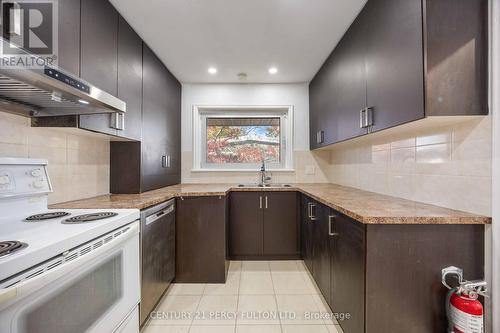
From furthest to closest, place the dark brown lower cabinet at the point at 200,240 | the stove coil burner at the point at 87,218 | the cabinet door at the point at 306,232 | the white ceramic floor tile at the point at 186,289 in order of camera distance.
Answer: the cabinet door at the point at 306,232 < the dark brown lower cabinet at the point at 200,240 < the white ceramic floor tile at the point at 186,289 < the stove coil burner at the point at 87,218

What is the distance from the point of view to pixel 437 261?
105 cm

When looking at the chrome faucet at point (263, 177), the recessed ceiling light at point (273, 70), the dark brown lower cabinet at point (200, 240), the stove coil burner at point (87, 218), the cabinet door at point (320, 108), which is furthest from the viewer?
the chrome faucet at point (263, 177)

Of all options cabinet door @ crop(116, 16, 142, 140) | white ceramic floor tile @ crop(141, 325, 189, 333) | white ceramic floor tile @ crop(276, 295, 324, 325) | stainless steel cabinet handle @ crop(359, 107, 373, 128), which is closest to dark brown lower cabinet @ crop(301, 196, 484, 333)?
white ceramic floor tile @ crop(276, 295, 324, 325)

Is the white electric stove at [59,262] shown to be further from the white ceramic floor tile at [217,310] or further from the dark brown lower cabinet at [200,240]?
the dark brown lower cabinet at [200,240]

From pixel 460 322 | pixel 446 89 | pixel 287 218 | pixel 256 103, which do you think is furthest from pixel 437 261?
pixel 256 103

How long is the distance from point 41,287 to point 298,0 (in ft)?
6.54

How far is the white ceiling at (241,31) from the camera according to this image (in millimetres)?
1551

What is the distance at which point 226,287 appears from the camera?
199 cm

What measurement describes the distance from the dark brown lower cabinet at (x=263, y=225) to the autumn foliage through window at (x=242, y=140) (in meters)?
0.72

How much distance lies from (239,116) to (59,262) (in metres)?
2.57

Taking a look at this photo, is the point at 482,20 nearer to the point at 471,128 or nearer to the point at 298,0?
the point at 471,128

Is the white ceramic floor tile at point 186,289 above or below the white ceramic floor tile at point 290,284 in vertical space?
below

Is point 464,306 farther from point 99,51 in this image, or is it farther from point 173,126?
point 173,126

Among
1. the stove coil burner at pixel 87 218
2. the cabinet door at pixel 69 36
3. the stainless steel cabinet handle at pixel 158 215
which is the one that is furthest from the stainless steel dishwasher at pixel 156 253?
the cabinet door at pixel 69 36
